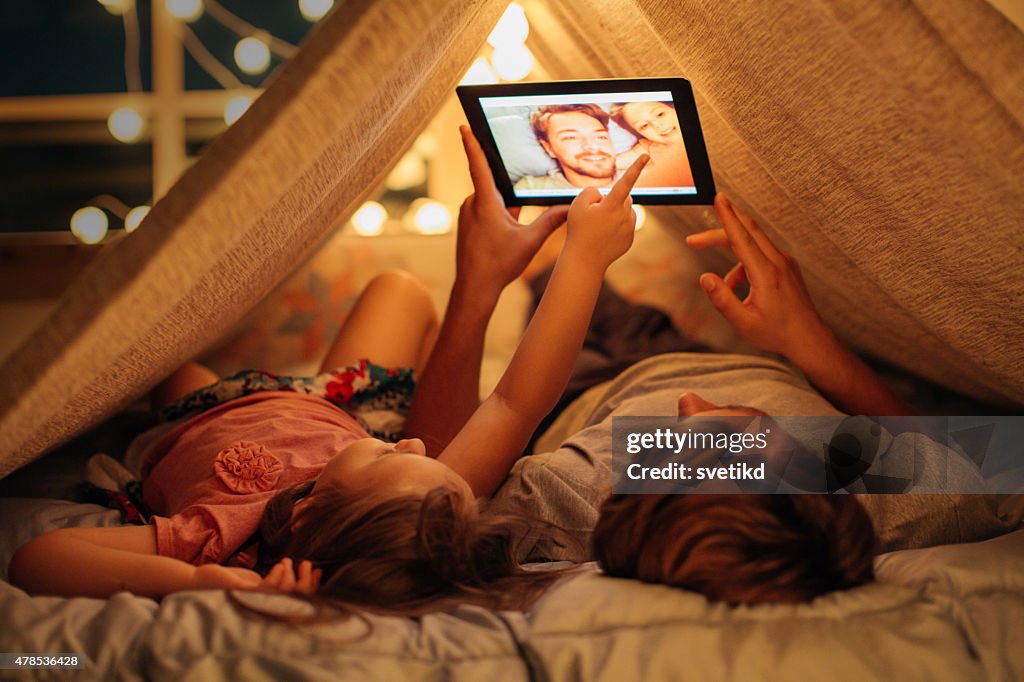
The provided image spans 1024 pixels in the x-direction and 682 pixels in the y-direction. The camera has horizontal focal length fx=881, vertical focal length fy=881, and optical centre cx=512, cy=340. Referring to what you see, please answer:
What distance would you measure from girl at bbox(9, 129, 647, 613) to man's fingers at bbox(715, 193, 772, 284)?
14cm

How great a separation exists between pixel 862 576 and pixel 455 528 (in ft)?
1.08

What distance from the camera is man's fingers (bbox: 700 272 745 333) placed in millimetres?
989

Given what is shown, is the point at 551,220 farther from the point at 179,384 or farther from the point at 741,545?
the point at 179,384

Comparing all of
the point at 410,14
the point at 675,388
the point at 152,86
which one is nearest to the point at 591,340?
the point at 675,388

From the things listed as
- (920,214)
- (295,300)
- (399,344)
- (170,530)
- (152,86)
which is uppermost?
(152,86)

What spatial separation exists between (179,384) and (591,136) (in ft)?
2.39

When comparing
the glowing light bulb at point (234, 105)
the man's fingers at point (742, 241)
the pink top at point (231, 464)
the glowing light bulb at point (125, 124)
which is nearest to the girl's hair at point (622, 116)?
the man's fingers at point (742, 241)

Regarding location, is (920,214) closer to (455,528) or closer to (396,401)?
(455,528)

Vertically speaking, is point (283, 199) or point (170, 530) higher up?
point (283, 199)

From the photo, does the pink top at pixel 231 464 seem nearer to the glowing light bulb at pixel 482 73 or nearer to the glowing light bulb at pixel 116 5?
the glowing light bulb at pixel 482 73

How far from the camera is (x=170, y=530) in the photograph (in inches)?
30.0

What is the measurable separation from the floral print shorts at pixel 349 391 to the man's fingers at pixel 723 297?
1.52 ft

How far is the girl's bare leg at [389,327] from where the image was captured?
1.31 m

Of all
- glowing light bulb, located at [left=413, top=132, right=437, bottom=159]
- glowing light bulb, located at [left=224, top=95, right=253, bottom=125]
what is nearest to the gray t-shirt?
glowing light bulb, located at [left=413, top=132, right=437, bottom=159]
